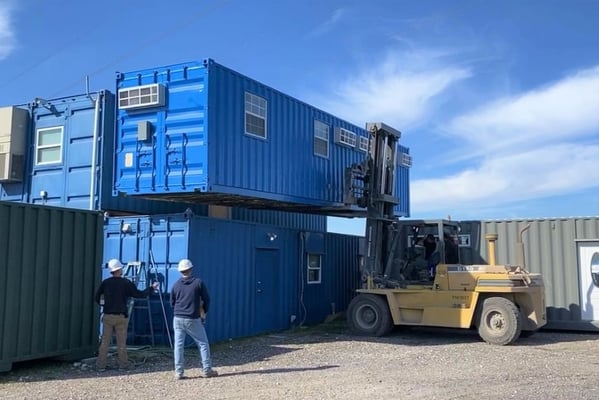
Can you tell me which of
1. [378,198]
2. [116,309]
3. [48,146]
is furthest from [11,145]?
[378,198]

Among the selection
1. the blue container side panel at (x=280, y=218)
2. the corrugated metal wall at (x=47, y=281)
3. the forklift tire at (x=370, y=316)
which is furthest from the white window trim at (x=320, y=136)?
the corrugated metal wall at (x=47, y=281)

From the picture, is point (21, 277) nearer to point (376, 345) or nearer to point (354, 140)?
point (376, 345)

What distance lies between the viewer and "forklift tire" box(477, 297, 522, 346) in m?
13.3

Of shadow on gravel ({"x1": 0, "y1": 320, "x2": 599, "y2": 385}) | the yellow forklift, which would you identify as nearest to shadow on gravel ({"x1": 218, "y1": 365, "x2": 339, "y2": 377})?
shadow on gravel ({"x1": 0, "y1": 320, "x2": 599, "y2": 385})

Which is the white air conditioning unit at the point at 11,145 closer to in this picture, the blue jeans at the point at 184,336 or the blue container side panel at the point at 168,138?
the blue container side panel at the point at 168,138

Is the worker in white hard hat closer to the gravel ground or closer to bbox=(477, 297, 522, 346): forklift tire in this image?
the gravel ground

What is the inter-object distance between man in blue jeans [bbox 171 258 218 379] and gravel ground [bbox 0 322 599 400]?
10.5 inches

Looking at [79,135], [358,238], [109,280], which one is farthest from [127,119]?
[358,238]

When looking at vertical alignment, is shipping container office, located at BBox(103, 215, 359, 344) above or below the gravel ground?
above

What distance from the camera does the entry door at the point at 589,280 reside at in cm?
1602

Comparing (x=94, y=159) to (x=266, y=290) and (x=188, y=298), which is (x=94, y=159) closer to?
(x=266, y=290)

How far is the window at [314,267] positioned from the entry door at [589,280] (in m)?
6.61

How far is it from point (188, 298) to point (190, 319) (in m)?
0.31

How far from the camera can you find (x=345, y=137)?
61.4 feet
